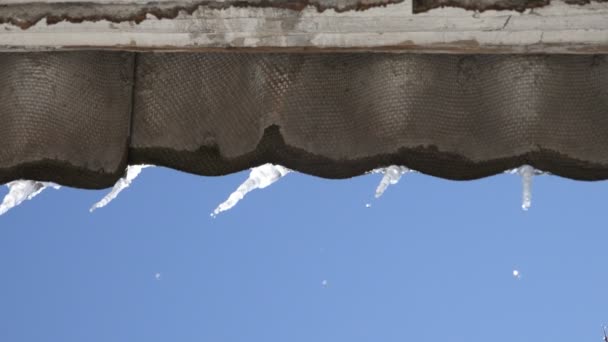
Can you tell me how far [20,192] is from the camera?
2754 millimetres

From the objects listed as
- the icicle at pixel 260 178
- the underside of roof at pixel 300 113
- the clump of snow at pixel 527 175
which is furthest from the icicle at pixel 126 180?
the clump of snow at pixel 527 175

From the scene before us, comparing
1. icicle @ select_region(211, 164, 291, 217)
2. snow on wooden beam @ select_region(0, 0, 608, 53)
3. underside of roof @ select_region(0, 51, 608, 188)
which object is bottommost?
icicle @ select_region(211, 164, 291, 217)

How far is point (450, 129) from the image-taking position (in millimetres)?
2609

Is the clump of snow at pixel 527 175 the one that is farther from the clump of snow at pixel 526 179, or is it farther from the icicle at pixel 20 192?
the icicle at pixel 20 192

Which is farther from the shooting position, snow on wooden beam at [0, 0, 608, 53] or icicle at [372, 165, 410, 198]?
icicle at [372, 165, 410, 198]

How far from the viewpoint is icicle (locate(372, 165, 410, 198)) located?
265cm

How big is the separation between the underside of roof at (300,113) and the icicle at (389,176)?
0.05 metres

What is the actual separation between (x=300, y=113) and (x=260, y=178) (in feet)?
0.76

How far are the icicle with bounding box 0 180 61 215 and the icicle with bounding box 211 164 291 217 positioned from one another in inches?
17.2

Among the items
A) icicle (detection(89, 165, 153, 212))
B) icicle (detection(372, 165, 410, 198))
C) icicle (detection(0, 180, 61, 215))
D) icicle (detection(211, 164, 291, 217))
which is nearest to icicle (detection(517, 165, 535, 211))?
icicle (detection(372, 165, 410, 198))

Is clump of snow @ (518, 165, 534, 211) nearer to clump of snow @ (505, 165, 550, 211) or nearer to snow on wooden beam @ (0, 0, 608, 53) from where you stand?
clump of snow @ (505, 165, 550, 211)

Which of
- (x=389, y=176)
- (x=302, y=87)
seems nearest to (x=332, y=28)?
(x=302, y=87)

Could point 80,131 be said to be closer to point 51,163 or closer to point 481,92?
point 51,163

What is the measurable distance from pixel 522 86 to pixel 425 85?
219mm
